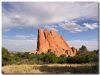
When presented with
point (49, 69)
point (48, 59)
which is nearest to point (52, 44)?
point (48, 59)

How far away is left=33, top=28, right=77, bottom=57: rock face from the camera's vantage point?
990cm

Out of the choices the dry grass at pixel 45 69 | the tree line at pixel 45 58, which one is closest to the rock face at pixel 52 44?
the tree line at pixel 45 58

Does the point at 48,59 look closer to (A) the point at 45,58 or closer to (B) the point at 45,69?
(A) the point at 45,58

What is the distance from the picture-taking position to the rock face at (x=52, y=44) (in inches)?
390

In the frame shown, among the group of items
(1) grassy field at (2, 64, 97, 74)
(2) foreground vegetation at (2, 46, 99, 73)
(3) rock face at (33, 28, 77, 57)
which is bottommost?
(1) grassy field at (2, 64, 97, 74)

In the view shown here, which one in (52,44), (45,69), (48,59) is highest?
(52,44)

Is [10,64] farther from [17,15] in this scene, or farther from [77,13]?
[77,13]

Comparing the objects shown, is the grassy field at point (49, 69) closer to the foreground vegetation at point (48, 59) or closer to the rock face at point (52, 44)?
the foreground vegetation at point (48, 59)

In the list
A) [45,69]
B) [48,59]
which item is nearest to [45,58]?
[48,59]

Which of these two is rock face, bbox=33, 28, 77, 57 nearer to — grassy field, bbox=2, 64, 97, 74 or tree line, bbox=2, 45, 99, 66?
tree line, bbox=2, 45, 99, 66

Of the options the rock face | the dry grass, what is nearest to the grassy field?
the dry grass

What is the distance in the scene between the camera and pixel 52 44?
997 cm

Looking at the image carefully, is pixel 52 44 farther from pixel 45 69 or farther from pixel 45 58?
pixel 45 69

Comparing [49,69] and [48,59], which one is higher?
[48,59]
